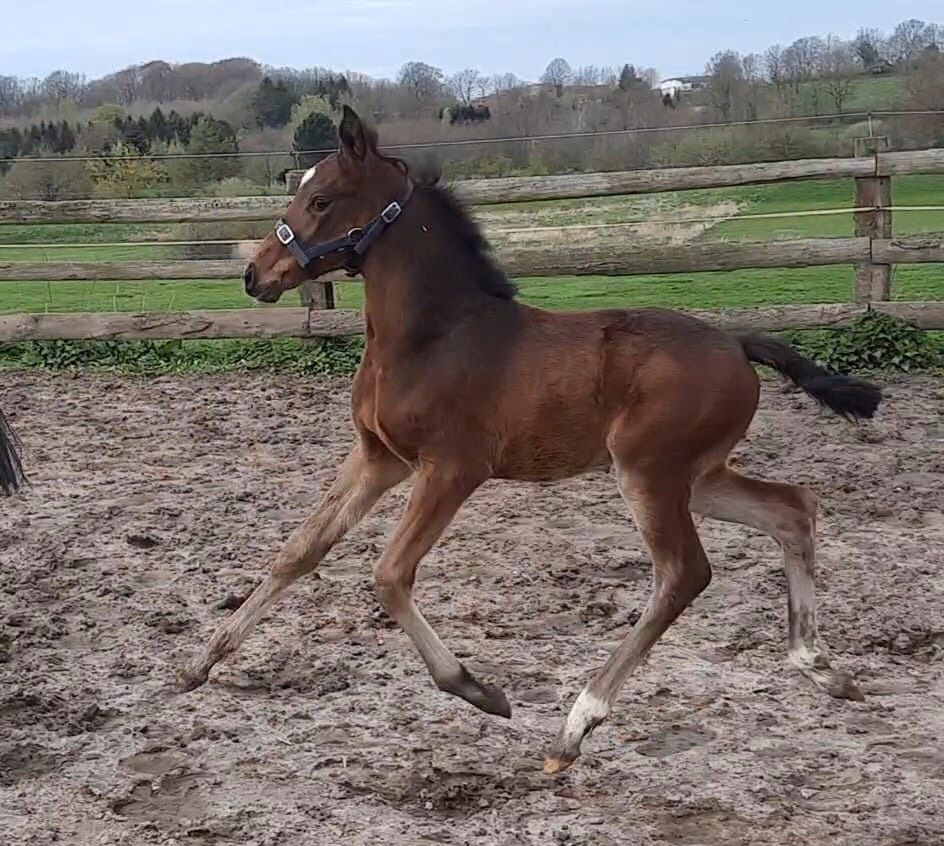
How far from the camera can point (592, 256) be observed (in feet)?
26.0

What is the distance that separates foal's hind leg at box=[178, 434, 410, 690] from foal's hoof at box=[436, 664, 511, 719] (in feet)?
1.93

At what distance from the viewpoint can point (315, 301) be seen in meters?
8.30

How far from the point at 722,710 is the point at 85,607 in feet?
6.97

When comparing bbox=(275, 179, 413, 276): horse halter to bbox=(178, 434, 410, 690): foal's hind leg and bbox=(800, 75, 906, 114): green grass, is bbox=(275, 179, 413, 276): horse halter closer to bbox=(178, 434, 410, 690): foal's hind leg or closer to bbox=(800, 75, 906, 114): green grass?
bbox=(178, 434, 410, 690): foal's hind leg

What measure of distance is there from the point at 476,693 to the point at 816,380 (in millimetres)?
1304

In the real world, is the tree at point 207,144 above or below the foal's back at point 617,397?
above

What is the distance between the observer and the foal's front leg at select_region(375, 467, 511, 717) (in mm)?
2949

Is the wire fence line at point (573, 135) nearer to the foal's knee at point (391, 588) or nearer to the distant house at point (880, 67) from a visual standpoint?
the distant house at point (880, 67)

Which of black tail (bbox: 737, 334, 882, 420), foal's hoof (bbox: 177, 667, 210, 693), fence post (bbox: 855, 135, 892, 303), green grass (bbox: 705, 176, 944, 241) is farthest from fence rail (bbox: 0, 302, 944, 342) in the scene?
foal's hoof (bbox: 177, 667, 210, 693)

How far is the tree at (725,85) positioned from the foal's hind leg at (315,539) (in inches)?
358

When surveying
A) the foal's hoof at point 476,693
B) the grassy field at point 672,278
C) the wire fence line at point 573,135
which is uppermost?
the wire fence line at point 573,135

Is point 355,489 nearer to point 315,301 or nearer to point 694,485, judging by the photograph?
point 694,485

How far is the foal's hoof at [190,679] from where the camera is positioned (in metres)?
3.23

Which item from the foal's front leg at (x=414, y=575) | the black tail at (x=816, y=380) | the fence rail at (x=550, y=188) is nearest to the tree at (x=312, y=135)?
the fence rail at (x=550, y=188)
